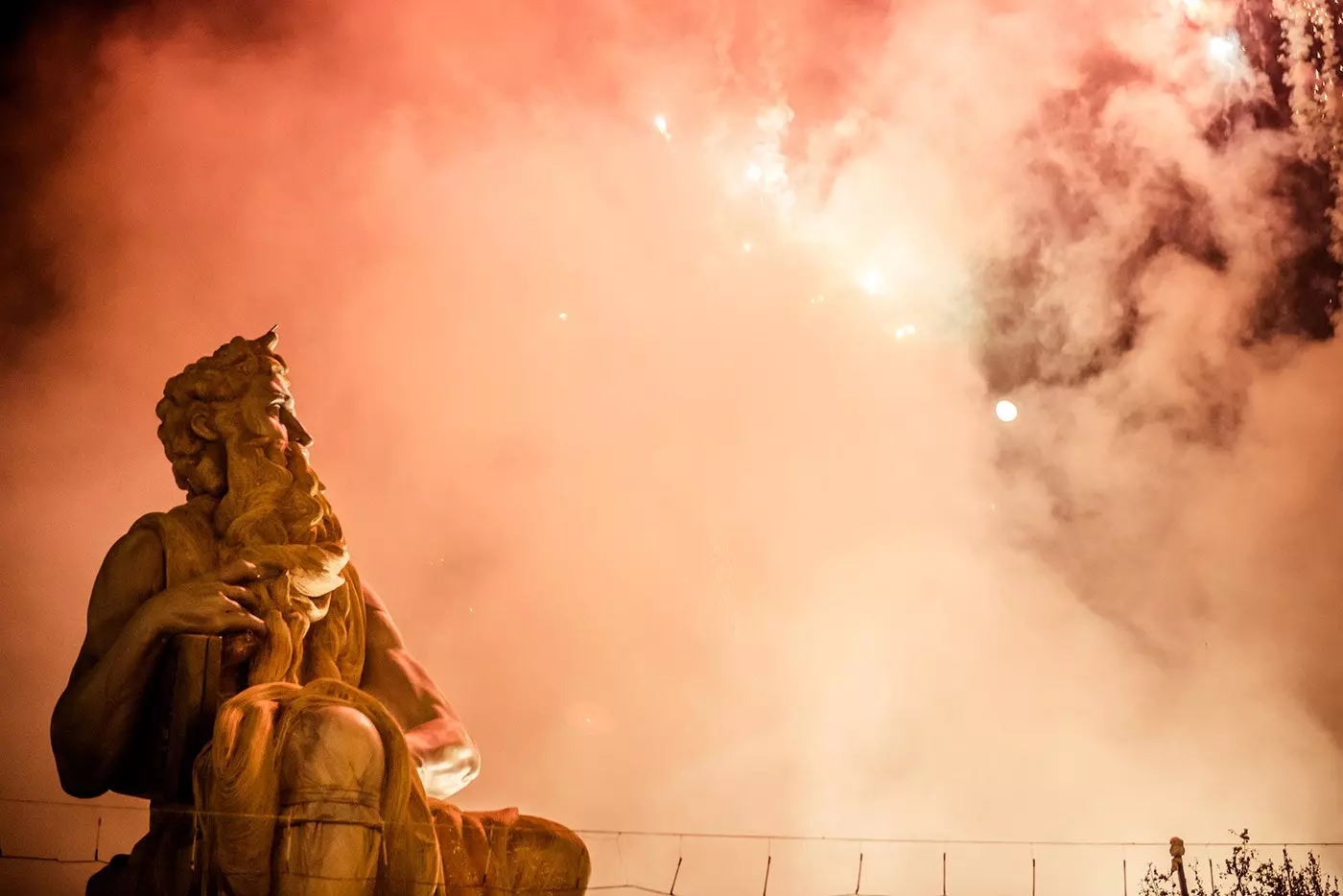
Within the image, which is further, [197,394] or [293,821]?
[197,394]

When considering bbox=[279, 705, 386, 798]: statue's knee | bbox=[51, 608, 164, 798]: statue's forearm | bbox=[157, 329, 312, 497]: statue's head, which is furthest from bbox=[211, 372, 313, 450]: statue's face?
bbox=[279, 705, 386, 798]: statue's knee

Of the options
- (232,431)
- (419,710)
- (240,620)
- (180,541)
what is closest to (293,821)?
(240,620)

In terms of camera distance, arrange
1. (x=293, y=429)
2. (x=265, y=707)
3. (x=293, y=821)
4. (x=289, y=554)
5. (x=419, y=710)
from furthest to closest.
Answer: (x=293, y=429) → (x=419, y=710) → (x=289, y=554) → (x=265, y=707) → (x=293, y=821)

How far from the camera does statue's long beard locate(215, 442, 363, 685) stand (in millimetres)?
4305

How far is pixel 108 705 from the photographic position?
4027 mm

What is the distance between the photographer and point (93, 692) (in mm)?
4027

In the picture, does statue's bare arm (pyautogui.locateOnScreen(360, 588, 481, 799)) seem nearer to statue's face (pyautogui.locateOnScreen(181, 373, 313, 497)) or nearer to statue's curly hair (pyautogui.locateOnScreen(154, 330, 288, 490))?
statue's face (pyautogui.locateOnScreen(181, 373, 313, 497))

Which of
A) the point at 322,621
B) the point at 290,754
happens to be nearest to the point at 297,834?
the point at 290,754

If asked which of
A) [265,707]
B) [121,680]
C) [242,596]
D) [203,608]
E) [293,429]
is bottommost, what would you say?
[265,707]

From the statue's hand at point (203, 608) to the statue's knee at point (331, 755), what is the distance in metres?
0.58

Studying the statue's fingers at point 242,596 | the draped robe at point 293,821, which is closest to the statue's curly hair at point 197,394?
the draped robe at point 293,821

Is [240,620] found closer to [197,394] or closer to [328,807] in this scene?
[328,807]

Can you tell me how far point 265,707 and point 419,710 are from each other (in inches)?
36.4

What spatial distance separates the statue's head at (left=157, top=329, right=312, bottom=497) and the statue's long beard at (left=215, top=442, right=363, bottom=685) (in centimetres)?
4
